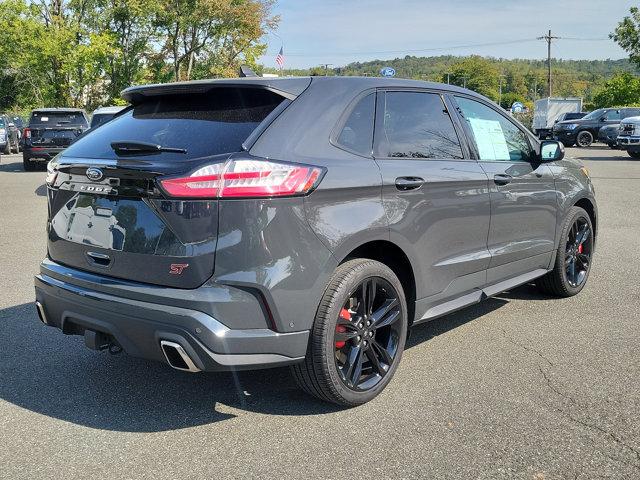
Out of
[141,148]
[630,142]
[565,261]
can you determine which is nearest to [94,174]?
[141,148]

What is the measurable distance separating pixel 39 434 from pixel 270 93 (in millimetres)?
2056

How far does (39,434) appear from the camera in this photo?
316cm

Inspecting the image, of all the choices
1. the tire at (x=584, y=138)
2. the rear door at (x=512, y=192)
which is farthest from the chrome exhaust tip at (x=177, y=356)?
the tire at (x=584, y=138)

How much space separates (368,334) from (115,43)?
38.0m

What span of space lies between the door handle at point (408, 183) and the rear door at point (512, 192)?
2.80 feet

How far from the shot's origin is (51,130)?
708 inches

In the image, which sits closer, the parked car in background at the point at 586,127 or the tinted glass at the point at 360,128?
the tinted glass at the point at 360,128

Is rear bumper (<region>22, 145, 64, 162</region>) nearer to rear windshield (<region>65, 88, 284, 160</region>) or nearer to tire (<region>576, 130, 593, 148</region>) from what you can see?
rear windshield (<region>65, 88, 284, 160</region>)

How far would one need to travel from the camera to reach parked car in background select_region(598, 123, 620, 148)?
28812mm

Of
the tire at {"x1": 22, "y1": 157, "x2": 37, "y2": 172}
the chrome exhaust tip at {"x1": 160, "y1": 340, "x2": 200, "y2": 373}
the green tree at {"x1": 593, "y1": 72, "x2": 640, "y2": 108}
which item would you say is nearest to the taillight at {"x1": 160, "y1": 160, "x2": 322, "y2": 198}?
the chrome exhaust tip at {"x1": 160, "y1": 340, "x2": 200, "y2": 373}

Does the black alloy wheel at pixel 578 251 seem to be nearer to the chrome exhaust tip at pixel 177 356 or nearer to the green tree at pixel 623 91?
the chrome exhaust tip at pixel 177 356

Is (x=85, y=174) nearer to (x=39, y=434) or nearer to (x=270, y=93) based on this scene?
(x=270, y=93)

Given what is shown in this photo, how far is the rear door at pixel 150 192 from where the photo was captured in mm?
2885

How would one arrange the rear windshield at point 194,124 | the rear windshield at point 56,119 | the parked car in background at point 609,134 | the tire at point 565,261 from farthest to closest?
the parked car in background at point 609,134 < the rear windshield at point 56,119 < the tire at point 565,261 < the rear windshield at point 194,124
